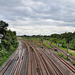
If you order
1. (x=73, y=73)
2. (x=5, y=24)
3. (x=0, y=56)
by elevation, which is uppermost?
(x=5, y=24)

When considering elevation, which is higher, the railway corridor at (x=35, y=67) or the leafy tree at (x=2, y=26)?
the leafy tree at (x=2, y=26)

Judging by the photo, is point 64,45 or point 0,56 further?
point 64,45

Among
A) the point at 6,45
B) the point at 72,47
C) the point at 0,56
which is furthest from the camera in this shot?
the point at 72,47

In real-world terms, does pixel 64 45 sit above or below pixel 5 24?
below

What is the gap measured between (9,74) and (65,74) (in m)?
10.0

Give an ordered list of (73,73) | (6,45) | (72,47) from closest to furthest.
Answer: (73,73) < (6,45) < (72,47)

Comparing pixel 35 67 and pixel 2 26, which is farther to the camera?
pixel 2 26

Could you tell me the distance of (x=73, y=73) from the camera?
1705cm


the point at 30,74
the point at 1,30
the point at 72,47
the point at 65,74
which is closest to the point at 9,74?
the point at 30,74

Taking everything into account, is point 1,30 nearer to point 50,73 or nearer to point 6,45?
point 6,45

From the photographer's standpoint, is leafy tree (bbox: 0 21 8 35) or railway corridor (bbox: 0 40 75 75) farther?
leafy tree (bbox: 0 21 8 35)

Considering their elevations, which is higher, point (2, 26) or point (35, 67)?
point (2, 26)

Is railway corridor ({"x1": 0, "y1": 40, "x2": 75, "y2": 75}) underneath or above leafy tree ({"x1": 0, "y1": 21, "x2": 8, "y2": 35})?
underneath

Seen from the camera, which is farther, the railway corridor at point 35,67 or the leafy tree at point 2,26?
the leafy tree at point 2,26
